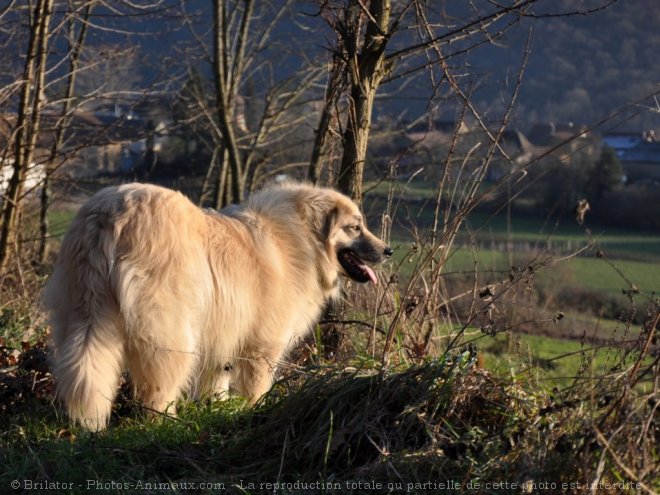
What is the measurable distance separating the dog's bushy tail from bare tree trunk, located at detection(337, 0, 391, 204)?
2771mm

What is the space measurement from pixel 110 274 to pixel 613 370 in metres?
2.91

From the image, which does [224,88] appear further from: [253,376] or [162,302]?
[162,302]

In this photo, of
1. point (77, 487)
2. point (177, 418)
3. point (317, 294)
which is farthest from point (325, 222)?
point (77, 487)

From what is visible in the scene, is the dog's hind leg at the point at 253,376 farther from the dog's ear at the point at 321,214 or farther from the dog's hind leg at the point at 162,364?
the dog's ear at the point at 321,214

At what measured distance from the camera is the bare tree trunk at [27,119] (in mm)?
8547

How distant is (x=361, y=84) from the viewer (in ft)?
22.6

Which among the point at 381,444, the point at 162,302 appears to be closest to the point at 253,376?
the point at 162,302

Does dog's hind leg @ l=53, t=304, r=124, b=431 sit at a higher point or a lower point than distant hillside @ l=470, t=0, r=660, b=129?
lower

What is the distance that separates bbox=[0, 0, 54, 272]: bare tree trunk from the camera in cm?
855

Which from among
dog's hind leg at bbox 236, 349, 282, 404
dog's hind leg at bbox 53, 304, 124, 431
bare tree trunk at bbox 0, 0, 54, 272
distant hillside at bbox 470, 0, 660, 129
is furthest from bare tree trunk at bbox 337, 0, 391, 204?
distant hillside at bbox 470, 0, 660, 129

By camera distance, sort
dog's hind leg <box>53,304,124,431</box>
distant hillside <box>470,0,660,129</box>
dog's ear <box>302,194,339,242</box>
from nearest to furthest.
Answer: dog's hind leg <box>53,304,124,431</box>, dog's ear <box>302,194,339,242</box>, distant hillside <box>470,0,660,129</box>

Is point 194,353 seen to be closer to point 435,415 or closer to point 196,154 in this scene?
point 435,415

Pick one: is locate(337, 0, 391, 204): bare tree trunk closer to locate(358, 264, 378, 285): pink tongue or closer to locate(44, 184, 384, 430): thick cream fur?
locate(358, 264, 378, 285): pink tongue

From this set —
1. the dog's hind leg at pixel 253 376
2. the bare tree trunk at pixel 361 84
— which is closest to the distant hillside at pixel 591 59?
the bare tree trunk at pixel 361 84
